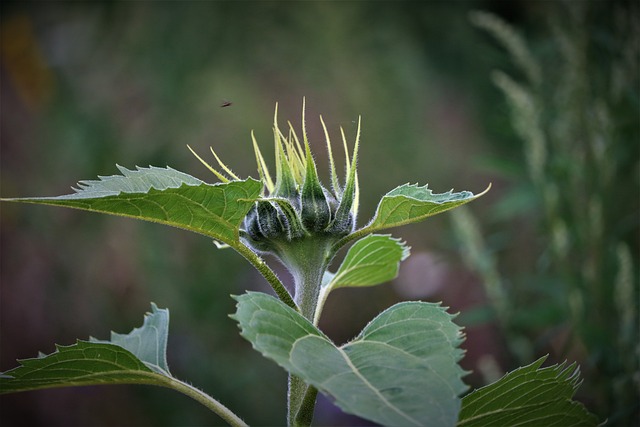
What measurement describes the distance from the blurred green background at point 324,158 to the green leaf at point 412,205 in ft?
1.65

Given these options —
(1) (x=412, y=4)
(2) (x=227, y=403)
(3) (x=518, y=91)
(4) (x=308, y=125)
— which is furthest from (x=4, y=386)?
(4) (x=308, y=125)

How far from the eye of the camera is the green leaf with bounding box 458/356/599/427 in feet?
1.37

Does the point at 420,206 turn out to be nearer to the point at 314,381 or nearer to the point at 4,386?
the point at 314,381

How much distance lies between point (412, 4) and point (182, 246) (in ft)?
2.92

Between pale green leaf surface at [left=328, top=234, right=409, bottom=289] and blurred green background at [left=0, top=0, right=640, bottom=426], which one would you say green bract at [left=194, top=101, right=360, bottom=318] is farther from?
blurred green background at [left=0, top=0, right=640, bottom=426]

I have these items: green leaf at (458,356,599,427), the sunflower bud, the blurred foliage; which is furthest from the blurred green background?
the sunflower bud

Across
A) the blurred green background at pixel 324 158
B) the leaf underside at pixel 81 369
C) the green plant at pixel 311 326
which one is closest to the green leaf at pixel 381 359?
the green plant at pixel 311 326

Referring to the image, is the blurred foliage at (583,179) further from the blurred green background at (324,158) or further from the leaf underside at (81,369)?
the leaf underside at (81,369)

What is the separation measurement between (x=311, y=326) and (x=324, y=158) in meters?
1.94

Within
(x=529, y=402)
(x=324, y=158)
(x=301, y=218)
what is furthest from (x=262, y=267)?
(x=324, y=158)

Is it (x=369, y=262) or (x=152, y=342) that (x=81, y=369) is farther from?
(x=369, y=262)

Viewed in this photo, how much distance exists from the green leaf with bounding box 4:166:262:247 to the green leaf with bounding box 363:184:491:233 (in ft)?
0.25

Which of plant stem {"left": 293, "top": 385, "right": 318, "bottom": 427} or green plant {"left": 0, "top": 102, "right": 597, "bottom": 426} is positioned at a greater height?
green plant {"left": 0, "top": 102, "right": 597, "bottom": 426}

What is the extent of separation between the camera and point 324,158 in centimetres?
230
